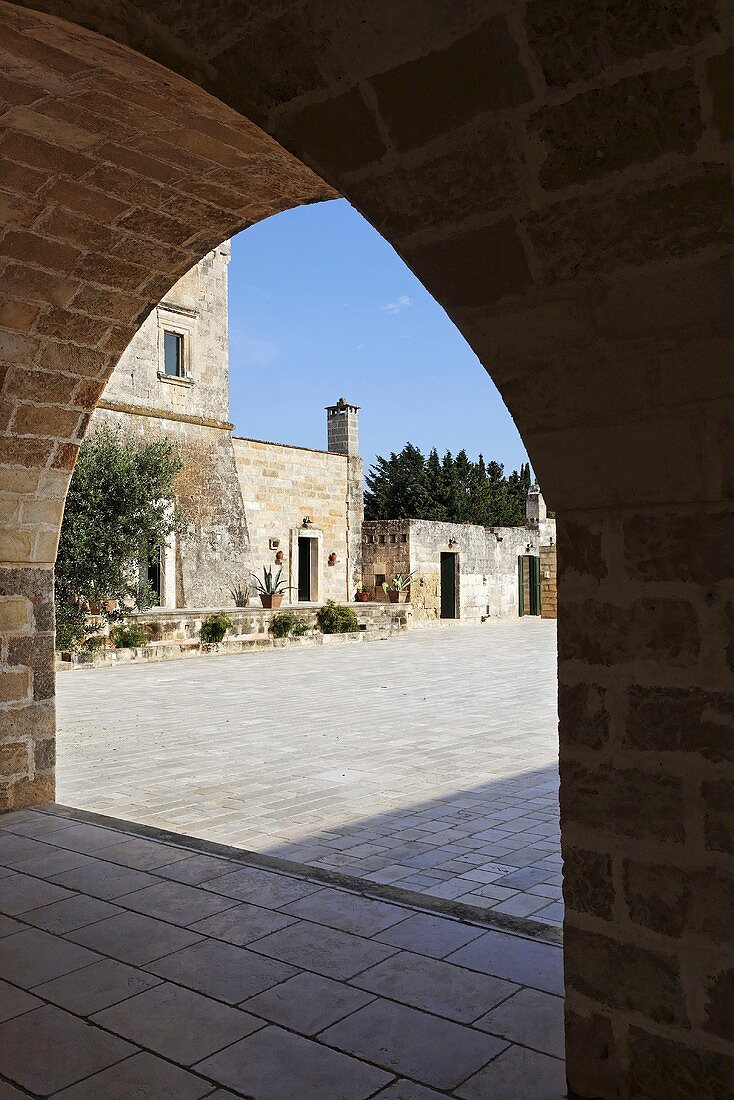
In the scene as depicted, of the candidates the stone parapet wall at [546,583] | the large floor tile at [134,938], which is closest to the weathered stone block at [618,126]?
the large floor tile at [134,938]

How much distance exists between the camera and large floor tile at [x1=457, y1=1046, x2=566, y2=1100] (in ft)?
6.74

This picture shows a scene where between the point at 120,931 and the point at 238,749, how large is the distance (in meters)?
3.63

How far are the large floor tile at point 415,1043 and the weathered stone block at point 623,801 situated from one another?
712mm

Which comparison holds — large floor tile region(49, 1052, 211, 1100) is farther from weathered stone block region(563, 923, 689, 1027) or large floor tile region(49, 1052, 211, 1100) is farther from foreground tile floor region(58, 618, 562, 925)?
foreground tile floor region(58, 618, 562, 925)

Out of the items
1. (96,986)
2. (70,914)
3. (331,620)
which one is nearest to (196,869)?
(70,914)

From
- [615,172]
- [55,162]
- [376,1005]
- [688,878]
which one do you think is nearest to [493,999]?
[376,1005]

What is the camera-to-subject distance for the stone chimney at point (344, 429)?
2344 cm

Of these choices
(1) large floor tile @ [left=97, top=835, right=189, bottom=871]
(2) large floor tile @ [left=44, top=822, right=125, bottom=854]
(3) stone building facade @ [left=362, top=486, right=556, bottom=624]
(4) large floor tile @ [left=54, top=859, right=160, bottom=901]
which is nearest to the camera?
(4) large floor tile @ [left=54, top=859, right=160, bottom=901]

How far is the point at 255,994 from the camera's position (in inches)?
102

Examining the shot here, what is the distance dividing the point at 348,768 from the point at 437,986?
337cm

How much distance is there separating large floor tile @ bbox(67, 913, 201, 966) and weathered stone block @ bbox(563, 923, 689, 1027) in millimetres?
1449

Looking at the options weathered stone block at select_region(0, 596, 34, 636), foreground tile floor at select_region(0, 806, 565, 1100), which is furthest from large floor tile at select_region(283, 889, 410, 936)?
weathered stone block at select_region(0, 596, 34, 636)

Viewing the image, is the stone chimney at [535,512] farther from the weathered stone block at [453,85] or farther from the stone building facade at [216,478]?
the weathered stone block at [453,85]

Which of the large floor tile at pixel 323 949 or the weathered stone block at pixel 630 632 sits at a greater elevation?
the weathered stone block at pixel 630 632
